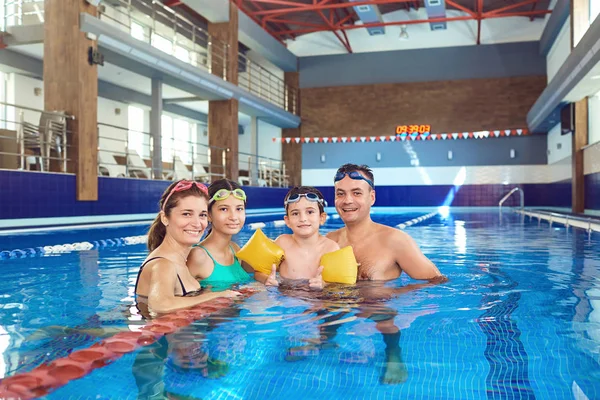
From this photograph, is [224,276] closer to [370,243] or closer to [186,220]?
[186,220]

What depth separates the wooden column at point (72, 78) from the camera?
26.3 feet

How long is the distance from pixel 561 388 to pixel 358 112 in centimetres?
1737

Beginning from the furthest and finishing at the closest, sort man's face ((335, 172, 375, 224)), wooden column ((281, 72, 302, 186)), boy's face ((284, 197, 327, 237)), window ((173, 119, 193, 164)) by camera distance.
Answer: wooden column ((281, 72, 302, 186))
window ((173, 119, 193, 164))
man's face ((335, 172, 375, 224))
boy's face ((284, 197, 327, 237))

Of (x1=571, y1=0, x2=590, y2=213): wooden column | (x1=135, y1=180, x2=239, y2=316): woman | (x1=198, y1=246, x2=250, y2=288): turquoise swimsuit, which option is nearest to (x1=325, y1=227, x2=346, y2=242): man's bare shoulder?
(x1=198, y1=246, x2=250, y2=288): turquoise swimsuit

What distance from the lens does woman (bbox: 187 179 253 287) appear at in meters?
2.75

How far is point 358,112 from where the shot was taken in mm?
18469

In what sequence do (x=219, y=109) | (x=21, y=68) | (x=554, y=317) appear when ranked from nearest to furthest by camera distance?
(x=554, y=317) < (x=21, y=68) < (x=219, y=109)

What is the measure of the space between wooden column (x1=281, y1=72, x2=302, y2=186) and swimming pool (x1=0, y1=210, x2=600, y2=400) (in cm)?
1555

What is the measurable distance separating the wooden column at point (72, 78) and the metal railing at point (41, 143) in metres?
0.16

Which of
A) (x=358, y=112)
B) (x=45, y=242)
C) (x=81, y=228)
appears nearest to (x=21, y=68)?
(x=81, y=228)

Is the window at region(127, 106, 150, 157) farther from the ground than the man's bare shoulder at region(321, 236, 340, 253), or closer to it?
farther from the ground

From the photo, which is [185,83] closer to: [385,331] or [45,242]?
[45,242]

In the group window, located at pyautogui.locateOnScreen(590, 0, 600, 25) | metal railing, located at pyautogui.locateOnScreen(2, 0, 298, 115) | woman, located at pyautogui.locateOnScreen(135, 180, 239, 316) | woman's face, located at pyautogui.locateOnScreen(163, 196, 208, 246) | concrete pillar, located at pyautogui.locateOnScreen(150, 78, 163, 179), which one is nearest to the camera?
woman, located at pyautogui.locateOnScreen(135, 180, 239, 316)

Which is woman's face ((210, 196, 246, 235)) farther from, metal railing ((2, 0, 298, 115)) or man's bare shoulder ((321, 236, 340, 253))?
metal railing ((2, 0, 298, 115))
